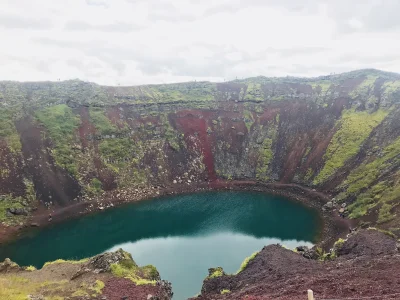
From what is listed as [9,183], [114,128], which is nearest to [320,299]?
[9,183]

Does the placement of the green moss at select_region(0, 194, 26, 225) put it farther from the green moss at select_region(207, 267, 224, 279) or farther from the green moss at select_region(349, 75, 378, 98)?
the green moss at select_region(349, 75, 378, 98)

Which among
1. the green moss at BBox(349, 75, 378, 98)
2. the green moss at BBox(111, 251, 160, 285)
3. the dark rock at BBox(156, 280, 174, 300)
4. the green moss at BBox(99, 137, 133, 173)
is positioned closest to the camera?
the dark rock at BBox(156, 280, 174, 300)

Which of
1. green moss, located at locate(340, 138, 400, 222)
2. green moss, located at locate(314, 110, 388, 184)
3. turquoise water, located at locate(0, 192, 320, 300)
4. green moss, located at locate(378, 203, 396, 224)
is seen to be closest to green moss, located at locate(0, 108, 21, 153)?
turquoise water, located at locate(0, 192, 320, 300)

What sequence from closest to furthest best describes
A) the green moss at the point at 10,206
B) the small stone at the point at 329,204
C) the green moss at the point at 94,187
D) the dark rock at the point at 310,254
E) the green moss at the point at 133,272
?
the green moss at the point at 133,272
the dark rock at the point at 310,254
the green moss at the point at 10,206
the small stone at the point at 329,204
the green moss at the point at 94,187

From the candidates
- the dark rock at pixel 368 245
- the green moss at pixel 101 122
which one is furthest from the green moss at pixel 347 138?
the green moss at pixel 101 122

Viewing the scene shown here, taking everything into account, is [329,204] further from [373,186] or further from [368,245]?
[368,245]

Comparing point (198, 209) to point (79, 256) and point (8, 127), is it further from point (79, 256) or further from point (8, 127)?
point (8, 127)

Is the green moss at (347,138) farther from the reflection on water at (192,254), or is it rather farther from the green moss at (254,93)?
the green moss at (254,93)
